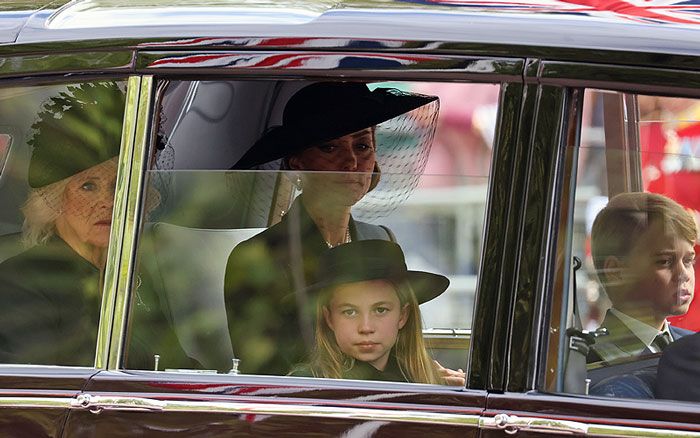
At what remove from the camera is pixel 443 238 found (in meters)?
A: 2.74

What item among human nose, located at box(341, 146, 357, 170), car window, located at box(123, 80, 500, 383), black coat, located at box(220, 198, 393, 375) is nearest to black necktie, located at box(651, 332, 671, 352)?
car window, located at box(123, 80, 500, 383)

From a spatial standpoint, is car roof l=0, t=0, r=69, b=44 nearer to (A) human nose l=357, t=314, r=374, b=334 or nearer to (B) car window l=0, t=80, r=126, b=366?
(B) car window l=0, t=80, r=126, b=366

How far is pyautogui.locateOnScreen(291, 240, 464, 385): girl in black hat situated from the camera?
279cm

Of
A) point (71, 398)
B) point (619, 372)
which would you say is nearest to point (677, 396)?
point (619, 372)

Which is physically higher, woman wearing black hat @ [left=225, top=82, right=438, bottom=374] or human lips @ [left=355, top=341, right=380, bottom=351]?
woman wearing black hat @ [left=225, top=82, right=438, bottom=374]

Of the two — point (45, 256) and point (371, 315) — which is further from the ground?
point (45, 256)

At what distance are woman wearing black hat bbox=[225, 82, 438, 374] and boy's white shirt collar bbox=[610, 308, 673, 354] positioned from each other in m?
0.53

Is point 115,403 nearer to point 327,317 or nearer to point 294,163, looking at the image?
point 327,317

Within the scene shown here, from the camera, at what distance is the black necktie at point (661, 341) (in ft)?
9.01

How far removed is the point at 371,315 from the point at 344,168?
333 millimetres

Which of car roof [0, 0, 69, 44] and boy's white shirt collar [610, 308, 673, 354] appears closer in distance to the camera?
boy's white shirt collar [610, 308, 673, 354]

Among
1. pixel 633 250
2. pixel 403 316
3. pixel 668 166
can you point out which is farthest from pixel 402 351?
pixel 668 166

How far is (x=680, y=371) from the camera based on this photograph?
2.70 meters

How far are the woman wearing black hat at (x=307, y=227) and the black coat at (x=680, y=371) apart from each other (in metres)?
0.65
